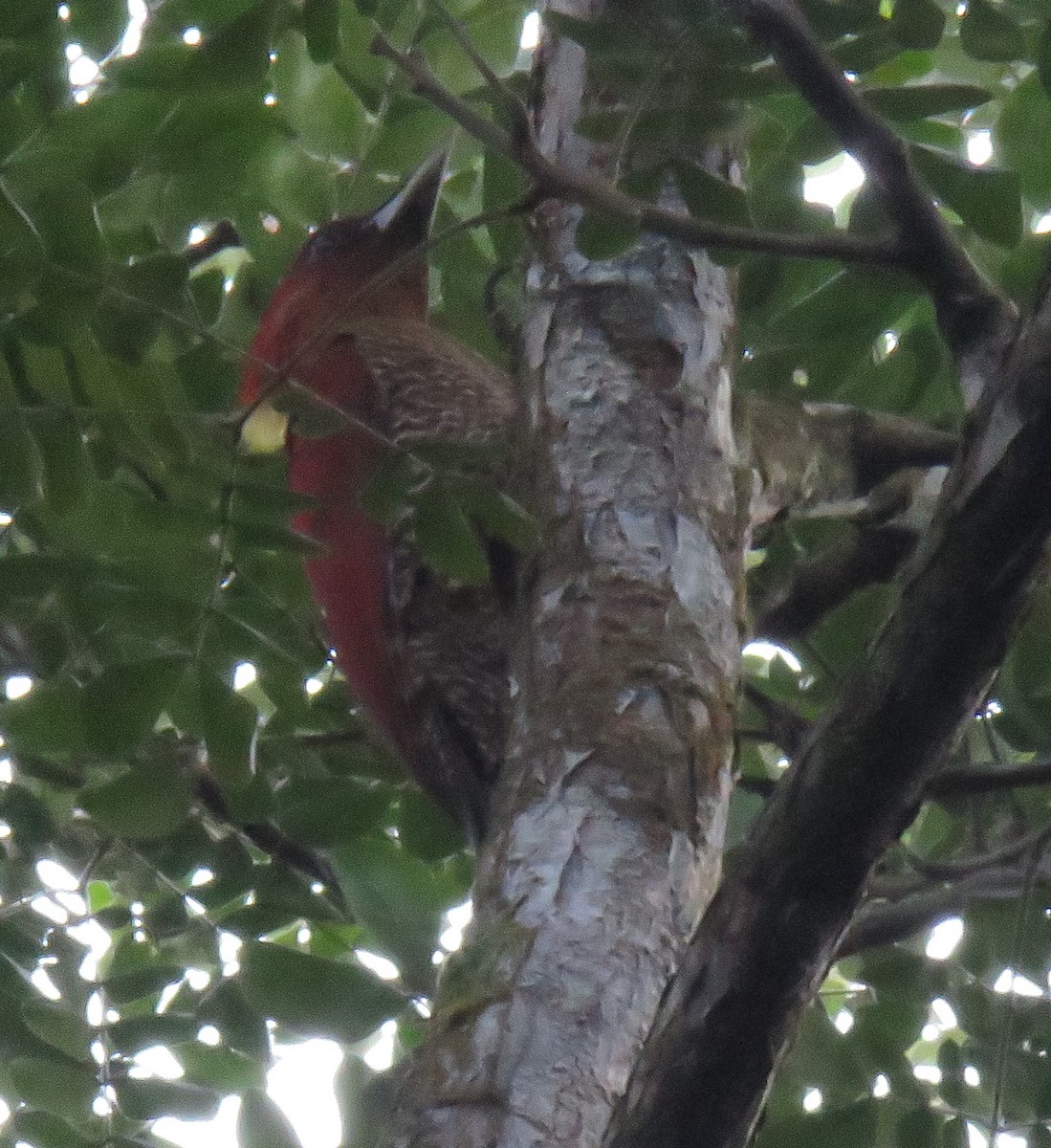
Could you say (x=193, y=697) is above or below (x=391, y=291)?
below

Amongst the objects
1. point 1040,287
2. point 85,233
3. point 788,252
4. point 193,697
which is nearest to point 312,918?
point 193,697

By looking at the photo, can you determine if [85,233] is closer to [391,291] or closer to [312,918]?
[312,918]

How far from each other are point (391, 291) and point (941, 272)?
6.44ft

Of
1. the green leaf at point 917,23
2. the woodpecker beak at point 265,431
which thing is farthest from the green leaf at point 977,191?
the woodpecker beak at point 265,431

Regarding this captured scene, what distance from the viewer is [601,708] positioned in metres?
1.70

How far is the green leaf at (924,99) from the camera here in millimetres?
1491

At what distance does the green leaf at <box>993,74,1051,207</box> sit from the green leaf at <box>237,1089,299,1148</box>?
1.37 meters

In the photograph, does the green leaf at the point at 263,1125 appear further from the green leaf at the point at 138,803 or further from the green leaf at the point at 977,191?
the green leaf at the point at 977,191

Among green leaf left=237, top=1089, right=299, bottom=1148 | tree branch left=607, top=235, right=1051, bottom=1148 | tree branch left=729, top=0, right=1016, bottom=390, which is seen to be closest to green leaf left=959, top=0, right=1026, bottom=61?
tree branch left=729, top=0, right=1016, bottom=390

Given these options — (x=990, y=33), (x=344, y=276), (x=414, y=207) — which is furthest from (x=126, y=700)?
(x=344, y=276)

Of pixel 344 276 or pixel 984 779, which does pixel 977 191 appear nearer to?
pixel 984 779

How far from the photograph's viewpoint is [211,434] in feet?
5.56

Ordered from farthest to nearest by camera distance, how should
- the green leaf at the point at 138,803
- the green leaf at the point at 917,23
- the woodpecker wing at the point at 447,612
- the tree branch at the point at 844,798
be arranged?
1. the woodpecker wing at the point at 447,612
2. the green leaf at the point at 138,803
3. the green leaf at the point at 917,23
4. the tree branch at the point at 844,798

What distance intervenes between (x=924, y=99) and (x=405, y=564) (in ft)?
4.32
